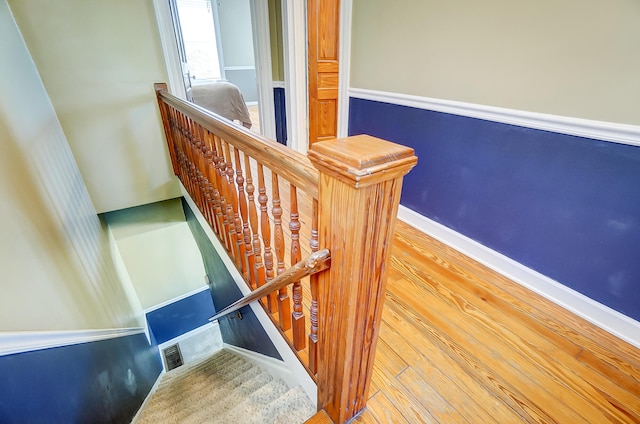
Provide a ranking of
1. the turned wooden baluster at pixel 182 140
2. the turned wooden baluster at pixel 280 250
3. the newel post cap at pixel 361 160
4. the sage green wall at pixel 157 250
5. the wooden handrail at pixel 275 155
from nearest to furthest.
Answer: the newel post cap at pixel 361 160, the wooden handrail at pixel 275 155, the turned wooden baluster at pixel 280 250, the turned wooden baluster at pixel 182 140, the sage green wall at pixel 157 250

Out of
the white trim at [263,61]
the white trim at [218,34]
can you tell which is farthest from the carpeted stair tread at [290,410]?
the white trim at [218,34]

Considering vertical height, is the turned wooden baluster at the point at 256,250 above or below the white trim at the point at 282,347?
above

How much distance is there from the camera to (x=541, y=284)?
149 cm

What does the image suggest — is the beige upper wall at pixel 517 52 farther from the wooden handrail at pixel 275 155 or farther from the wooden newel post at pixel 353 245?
the wooden handrail at pixel 275 155

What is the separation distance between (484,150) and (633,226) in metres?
0.67

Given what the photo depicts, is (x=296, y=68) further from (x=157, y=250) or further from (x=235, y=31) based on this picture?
(x=235, y=31)

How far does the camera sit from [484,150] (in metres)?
1.55

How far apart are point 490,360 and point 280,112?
10.2ft

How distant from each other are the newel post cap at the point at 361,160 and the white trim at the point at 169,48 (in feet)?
8.81

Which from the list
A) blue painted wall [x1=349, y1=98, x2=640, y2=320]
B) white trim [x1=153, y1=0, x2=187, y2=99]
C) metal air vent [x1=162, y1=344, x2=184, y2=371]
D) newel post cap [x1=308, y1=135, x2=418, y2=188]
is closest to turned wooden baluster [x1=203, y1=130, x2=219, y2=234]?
newel post cap [x1=308, y1=135, x2=418, y2=188]

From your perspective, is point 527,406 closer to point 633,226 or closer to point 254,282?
point 633,226

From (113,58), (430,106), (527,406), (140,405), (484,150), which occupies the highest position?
(113,58)

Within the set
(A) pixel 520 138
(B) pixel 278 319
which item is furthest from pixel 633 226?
(B) pixel 278 319

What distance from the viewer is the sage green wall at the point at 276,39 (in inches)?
120
